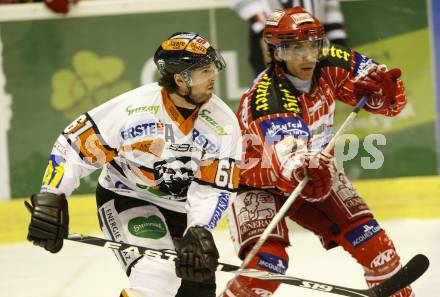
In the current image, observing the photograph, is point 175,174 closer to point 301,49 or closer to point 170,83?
point 170,83

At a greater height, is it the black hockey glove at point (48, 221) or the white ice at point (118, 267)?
the black hockey glove at point (48, 221)

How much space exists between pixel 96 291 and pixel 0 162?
1.67 meters

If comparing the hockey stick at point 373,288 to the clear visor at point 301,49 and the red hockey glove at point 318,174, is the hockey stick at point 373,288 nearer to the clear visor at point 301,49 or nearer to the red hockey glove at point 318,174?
the red hockey glove at point 318,174

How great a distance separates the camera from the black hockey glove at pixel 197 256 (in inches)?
134

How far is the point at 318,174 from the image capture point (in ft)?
12.3

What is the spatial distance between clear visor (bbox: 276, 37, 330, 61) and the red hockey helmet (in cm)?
1

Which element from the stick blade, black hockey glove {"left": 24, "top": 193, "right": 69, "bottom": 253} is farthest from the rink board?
black hockey glove {"left": 24, "top": 193, "right": 69, "bottom": 253}

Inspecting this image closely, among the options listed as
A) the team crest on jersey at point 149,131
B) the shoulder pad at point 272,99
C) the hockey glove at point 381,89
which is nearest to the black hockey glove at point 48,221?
the team crest on jersey at point 149,131

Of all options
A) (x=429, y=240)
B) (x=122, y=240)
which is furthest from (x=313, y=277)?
(x=122, y=240)

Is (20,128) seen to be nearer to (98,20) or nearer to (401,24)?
(98,20)

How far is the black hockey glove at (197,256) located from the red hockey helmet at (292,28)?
3.22 ft

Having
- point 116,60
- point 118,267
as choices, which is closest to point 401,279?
point 118,267

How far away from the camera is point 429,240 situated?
18.6 ft

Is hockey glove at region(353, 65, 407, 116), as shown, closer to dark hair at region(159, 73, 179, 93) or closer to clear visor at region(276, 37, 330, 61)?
clear visor at region(276, 37, 330, 61)
